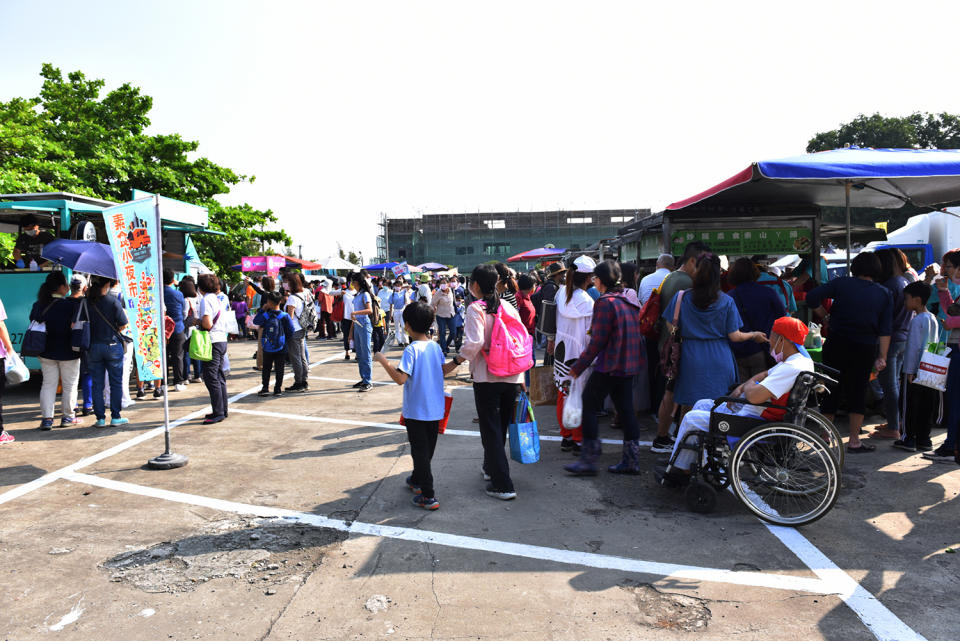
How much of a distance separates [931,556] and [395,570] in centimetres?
326

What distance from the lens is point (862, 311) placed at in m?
5.43

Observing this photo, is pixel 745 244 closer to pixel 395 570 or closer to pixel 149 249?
pixel 395 570

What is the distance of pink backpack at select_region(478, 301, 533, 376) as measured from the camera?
4.50 metres

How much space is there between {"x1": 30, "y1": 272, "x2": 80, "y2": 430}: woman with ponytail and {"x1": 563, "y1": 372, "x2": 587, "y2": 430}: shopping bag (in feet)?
19.1

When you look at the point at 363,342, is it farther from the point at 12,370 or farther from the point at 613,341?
the point at 613,341

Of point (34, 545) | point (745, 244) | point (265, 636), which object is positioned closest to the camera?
point (265, 636)

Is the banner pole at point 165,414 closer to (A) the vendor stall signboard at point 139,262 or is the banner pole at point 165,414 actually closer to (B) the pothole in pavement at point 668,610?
(A) the vendor stall signboard at point 139,262

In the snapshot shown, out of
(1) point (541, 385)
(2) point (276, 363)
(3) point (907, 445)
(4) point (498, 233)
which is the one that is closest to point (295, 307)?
(2) point (276, 363)

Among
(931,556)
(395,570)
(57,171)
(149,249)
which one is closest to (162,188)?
(57,171)

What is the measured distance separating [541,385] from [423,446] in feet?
→ 8.00

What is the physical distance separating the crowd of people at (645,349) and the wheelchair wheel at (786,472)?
26cm

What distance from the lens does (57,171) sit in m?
17.5

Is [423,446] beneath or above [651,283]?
beneath

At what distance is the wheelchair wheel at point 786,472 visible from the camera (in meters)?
3.92
